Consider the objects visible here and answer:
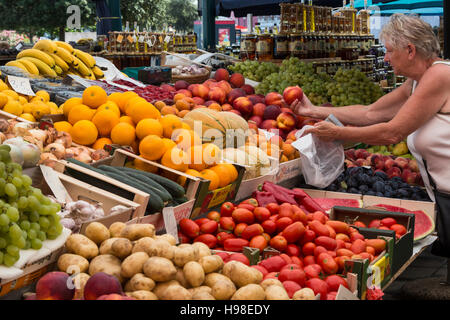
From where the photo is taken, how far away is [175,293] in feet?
5.32

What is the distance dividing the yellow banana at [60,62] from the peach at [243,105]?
1.83m

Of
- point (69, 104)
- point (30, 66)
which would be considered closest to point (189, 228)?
point (69, 104)

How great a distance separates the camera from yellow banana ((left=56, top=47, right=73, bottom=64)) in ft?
17.1

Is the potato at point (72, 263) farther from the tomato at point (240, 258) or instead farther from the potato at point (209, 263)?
the tomato at point (240, 258)

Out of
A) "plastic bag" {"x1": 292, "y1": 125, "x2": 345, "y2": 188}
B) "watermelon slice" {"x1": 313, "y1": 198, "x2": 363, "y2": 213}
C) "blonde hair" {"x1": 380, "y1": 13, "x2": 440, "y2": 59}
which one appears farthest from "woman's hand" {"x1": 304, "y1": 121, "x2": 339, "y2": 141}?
"blonde hair" {"x1": 380, "y1": 13, "x2": 440, "y2": 59}

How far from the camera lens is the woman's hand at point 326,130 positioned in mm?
3613

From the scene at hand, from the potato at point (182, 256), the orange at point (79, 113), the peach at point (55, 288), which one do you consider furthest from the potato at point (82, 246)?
the orange at point (79, 113)

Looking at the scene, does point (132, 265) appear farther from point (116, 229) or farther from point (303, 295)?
point (303, 295)

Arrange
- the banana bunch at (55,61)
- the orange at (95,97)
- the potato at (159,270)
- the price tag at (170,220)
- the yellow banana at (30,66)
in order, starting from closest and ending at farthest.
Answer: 1. the potato at (159,270)
2. the price tag at (170,220)
3. the orange at (95,97)
4. the yellow banana at (30,66)
5. the banana bunch at (55,61)

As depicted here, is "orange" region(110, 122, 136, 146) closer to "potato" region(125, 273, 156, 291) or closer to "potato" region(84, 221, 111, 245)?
"potato" region(84, 221, 111, 245)

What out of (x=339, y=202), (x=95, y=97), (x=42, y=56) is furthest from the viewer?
(x=42, y=56)

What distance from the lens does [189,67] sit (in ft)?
19.5

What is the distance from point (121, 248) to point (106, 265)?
76 mm

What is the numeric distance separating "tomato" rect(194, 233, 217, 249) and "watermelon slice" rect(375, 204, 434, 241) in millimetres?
1458
